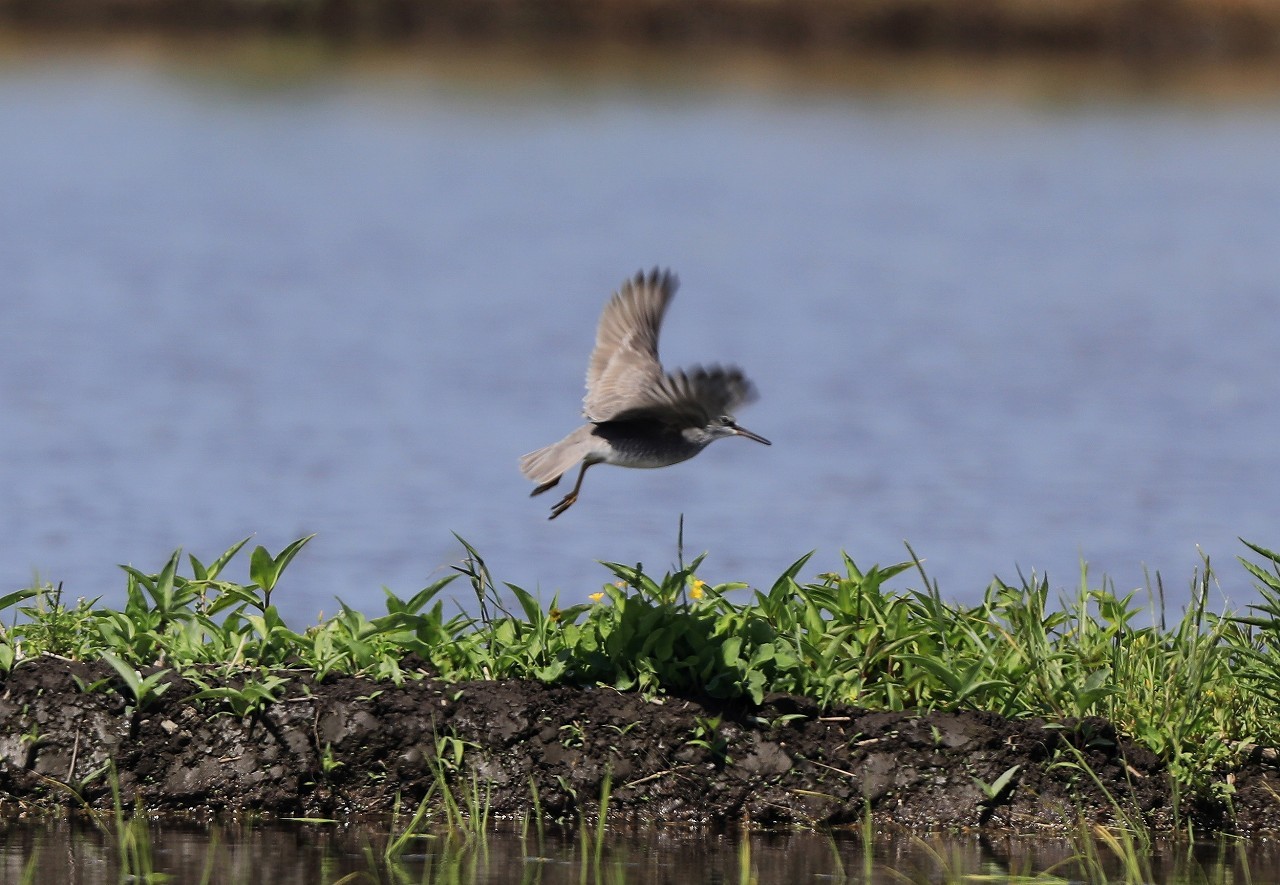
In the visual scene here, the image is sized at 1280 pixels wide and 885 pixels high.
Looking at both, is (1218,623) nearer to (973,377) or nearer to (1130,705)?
(1130,705)

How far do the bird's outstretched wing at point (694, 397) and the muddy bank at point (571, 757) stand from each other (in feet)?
2.72

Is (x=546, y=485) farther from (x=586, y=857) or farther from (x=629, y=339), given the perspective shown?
(x=586, y=857)

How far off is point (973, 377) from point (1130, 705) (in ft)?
29.8

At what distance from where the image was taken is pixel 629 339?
6.48 meters

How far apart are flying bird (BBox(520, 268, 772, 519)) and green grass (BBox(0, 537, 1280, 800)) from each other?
374 mm

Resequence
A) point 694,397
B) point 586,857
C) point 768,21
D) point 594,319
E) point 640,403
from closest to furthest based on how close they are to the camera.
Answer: point 586,857
point 694,397
point 640,403
point 594,319
point 768,21

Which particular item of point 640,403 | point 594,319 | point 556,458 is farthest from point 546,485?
point 594,319

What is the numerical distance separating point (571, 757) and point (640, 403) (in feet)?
3.42

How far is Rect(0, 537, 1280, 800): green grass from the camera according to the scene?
5.93 meters

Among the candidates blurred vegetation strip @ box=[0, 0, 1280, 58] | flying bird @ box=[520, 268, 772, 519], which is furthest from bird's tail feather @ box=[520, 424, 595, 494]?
blurred vegetation strip @ box=[0, 0, 1280, 58]

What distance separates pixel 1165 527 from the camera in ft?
34.8

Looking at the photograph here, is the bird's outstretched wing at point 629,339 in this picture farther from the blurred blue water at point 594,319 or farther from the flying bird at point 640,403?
the blurred blue water at point 594,319

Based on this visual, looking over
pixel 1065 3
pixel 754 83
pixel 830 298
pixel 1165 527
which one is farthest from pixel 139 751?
pixel 1065 3

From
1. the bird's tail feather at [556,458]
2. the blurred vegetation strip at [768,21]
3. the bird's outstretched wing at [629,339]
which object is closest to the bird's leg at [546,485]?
the bird's tail feather at [556,458]
